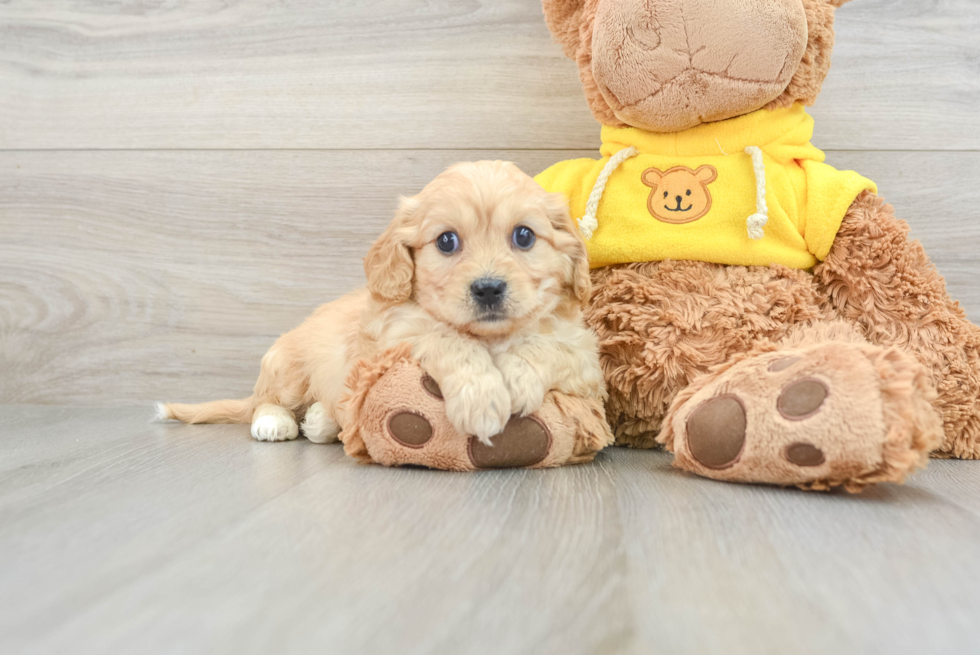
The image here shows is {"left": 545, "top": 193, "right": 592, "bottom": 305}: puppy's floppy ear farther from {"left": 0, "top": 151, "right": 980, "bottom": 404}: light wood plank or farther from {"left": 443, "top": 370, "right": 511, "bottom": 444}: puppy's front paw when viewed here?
{"left": 0, "top": 151, "right": 980, "bottom": 404}: light wood plank

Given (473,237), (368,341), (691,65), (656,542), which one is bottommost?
(656,542)

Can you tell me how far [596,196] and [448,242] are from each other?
36 cm

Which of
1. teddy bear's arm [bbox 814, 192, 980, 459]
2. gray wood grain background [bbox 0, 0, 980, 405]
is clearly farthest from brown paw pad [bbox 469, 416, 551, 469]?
gray wood grain background [bbox 0, 0, 980, 405]

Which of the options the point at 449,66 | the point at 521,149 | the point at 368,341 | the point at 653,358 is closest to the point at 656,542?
the point at 653,358

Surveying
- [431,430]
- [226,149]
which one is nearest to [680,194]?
[431,430]

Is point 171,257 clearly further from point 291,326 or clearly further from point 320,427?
point 320,427

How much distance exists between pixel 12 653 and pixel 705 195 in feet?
4.01

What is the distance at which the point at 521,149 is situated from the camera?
181 centimetres

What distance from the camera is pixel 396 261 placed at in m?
1.24

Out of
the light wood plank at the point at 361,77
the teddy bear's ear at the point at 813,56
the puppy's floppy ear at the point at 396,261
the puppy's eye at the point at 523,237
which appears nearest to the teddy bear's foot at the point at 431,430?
the puppy's floppy ear at the point at 396,261

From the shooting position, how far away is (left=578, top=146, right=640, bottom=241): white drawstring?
1.39 meters

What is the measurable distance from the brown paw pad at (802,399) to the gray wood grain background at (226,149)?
965 mm

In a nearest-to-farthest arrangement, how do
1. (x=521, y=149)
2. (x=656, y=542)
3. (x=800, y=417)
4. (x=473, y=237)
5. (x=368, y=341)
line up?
(x=656, y=542) < (x=800, y=417) < (x=473, y=237) < (x=368, y=341) < (x=521, y=149)

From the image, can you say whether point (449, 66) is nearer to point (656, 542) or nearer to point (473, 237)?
point (473, 237)
